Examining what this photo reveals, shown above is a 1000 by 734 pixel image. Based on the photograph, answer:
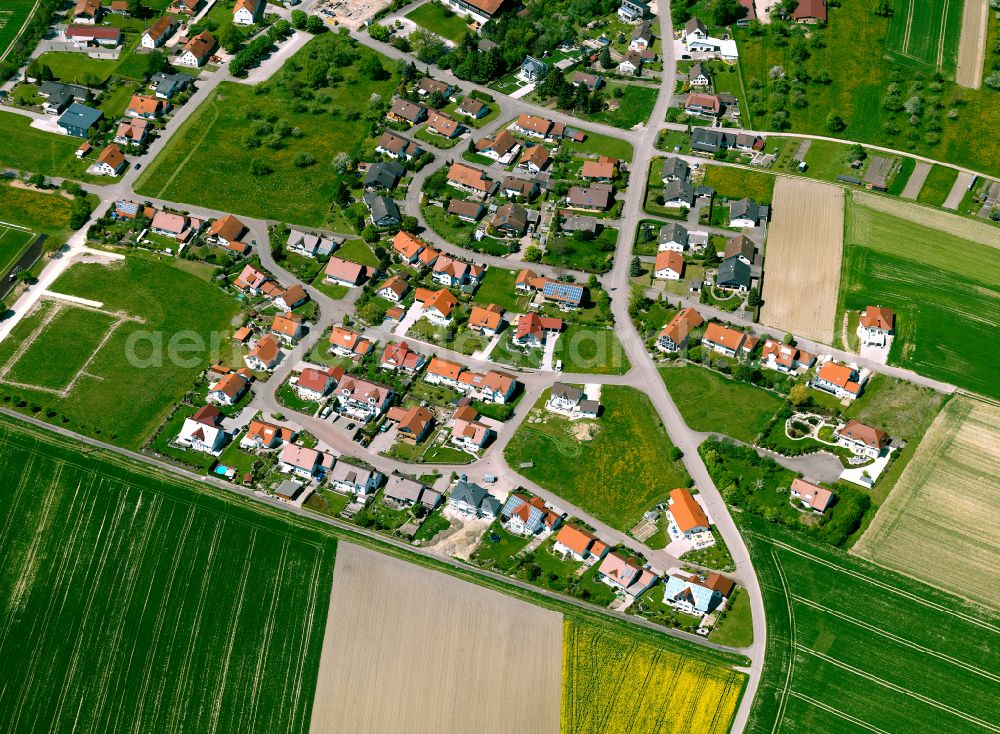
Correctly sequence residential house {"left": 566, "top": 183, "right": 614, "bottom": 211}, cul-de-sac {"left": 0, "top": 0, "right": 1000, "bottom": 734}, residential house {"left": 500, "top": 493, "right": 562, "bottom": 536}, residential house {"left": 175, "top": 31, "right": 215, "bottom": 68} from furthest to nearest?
residential house {"left": 175, "top": 31, "right": 215, "bottom": 68}
residential house {"left": 566, "top": 183, "right": 614, "bottom": 211}
residential house {"left": 500, "top": 493, "right": 562, "bottom": 536}
cul-de-sac {"left": 0, "top": 0, "right": 1000, "bottom": 734}

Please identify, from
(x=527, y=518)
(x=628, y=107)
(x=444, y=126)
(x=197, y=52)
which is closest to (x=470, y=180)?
(x=444, y=126)

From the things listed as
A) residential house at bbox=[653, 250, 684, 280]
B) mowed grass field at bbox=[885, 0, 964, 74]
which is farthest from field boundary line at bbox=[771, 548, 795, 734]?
mowed grass field at bbox=[885, 0, 964, 74]

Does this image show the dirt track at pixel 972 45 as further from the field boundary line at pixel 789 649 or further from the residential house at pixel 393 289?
the field boundary line at pixel 789 649

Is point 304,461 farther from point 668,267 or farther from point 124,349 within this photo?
point 668,267

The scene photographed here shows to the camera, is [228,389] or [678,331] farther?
[678,331]

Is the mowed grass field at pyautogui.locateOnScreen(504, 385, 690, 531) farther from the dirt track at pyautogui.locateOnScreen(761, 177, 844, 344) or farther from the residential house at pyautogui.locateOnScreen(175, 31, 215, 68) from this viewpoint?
the residential house at pyautogui.locateOnScreen(175, 31, 215, 68)

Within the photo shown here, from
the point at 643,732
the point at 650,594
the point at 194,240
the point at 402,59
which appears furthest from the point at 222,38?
the point at 643,732
